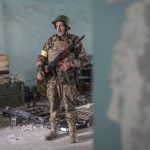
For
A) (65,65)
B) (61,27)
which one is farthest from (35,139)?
(61,27)

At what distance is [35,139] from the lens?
4.77 metres

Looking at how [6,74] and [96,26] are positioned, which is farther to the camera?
[6,74]

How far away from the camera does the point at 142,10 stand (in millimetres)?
1150

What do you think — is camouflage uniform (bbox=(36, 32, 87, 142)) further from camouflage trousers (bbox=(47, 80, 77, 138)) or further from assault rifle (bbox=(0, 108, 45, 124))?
assault rifle (bbox=(0, 108, 45, 124))

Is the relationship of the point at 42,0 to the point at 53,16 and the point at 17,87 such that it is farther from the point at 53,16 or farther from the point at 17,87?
the point at 17,87

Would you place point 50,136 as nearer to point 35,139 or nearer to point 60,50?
point 35,139

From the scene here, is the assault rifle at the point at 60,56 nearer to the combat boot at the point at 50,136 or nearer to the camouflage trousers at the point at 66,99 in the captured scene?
the camouflage trousers at the point at 66,99

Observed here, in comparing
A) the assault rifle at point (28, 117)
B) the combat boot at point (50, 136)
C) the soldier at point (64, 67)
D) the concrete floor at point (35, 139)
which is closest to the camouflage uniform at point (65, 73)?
the soldier at point (64, 67)

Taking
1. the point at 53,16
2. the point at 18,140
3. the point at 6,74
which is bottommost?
the point at 18,140

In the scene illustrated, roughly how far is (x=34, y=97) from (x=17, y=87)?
1.94 feet

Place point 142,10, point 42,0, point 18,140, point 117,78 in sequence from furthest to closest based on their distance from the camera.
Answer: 1. point 42,0
2. point 18,140
3. point 117,78
4. point 142,10

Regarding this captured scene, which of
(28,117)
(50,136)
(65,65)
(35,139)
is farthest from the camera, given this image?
(28,117)

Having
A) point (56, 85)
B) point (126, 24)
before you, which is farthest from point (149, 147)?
point (56, 85)

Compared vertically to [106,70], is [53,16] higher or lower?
higher
